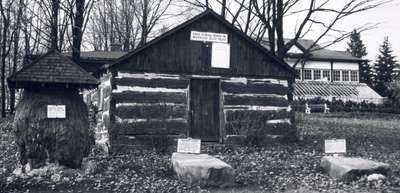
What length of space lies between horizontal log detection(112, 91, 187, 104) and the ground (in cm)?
185

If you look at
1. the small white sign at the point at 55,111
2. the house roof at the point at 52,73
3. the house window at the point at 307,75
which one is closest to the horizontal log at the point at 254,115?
the house roof at the point at 52,73

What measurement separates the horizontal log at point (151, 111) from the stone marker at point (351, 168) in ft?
20.8

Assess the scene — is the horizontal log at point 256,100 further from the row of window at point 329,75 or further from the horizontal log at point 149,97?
the row of window at point 329,75

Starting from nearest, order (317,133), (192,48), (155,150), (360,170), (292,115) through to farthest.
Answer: (360,170) → (155,150) → (192,48) → (292,115) → (317,133)

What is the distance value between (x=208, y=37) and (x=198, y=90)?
1994 mm

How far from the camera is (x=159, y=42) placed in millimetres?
16125

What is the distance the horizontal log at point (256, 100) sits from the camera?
16828 mm

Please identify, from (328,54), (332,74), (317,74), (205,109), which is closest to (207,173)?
(205,109)

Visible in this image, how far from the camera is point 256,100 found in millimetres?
17141

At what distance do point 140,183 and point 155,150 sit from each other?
4974 mm

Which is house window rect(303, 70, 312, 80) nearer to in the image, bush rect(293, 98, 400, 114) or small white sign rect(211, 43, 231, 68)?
bush rect(293, 98, 400, 114)

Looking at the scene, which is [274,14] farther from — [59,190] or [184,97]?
[59,190]

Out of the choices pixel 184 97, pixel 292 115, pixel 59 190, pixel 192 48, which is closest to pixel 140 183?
pixel 59 190

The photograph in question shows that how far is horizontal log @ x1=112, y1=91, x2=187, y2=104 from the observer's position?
15.7 m
